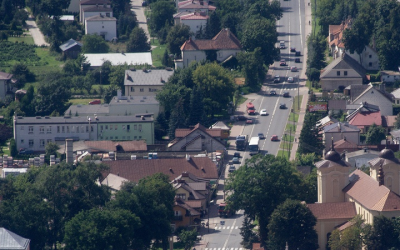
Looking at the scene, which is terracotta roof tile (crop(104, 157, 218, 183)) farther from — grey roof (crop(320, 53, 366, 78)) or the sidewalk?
grey roof (crop(320, 53, 366, 78))

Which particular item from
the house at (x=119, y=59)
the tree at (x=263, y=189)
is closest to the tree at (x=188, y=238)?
the tree at (x=263, y=189)

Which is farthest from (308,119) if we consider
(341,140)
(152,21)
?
(152,21)

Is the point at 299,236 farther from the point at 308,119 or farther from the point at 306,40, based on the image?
the point at 306,40

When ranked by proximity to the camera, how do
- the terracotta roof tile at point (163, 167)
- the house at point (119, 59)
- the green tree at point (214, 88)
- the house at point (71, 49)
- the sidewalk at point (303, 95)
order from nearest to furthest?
1. the terracotta roof tile at point (163, 167)
2. the sidewalk at point (303, 95)
3. the green tree at point (214, 88)
4. the house at point (119, 59)
5. the house at point (71, 49)

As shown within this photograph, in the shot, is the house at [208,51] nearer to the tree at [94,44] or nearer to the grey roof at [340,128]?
the tree at [94,44]

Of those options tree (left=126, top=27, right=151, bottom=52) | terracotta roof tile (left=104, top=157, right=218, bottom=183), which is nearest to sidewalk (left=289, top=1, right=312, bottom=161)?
terracotta roof tile (left=104, top=157, right=218, bottom=183)
